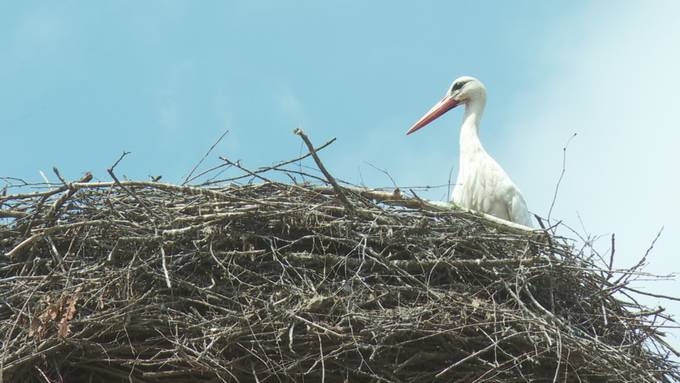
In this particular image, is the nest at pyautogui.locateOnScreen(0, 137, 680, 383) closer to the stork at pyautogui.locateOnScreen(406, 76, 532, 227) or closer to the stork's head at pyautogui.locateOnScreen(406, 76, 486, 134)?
the stork at pyautogui.locateOnScreen(406, 76, 532, 227)

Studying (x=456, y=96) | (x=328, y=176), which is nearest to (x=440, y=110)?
(x=456, y=96)

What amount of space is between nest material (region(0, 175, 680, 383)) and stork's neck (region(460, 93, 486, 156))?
148cm

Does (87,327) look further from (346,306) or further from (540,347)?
(540,347)

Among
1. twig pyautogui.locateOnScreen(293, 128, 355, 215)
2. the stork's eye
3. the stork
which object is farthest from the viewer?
the stork's eye

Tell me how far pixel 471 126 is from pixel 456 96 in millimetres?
299

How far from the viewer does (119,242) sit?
4.29 meters

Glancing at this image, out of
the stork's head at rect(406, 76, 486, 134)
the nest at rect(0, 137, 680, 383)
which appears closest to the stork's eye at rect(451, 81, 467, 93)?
the stork's head at rect(406, 76, 486, 134)

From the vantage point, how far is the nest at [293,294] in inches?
158

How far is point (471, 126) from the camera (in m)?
6.36

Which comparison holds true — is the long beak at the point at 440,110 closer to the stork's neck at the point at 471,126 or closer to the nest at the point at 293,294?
the stork's neck at the point at 471,126

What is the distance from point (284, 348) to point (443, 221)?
0.91 metres

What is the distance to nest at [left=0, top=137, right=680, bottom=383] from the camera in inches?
158

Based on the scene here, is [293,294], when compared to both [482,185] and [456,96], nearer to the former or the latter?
[482,185]

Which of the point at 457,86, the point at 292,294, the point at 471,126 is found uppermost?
the point at 457,86
